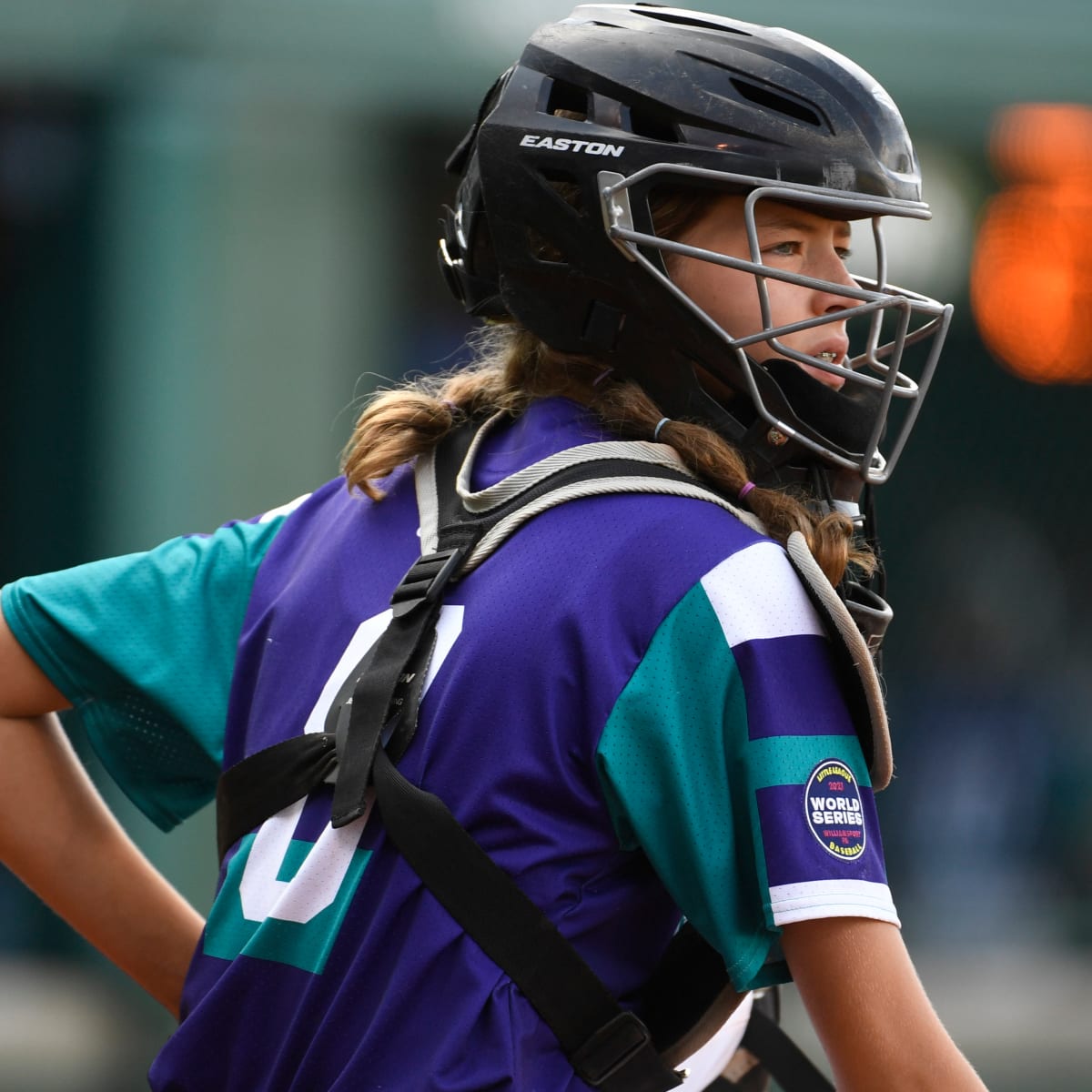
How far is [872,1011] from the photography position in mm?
1555

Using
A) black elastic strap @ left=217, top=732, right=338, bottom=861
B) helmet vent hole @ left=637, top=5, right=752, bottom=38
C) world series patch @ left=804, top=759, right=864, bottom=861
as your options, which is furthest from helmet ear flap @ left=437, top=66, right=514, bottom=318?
world series patch @ left=804, top=759, right=864, bottom=861

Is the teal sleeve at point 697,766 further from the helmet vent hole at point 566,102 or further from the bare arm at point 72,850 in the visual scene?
the bare arm at point 72,850

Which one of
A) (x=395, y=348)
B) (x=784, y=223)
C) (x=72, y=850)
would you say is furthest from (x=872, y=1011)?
(x=395, y=348)

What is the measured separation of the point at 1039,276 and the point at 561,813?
6085 mm

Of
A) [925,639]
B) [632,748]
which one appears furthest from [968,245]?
[632,748]

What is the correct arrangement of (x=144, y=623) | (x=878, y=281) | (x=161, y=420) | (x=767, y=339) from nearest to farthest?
(x=767, y=339)
(x=878, y=281)
(x=144, y=623)
(x=161, y=420)

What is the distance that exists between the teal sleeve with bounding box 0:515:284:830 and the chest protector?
254 mm

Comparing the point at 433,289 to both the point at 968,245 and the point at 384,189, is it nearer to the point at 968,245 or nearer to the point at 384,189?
the point at 384,189

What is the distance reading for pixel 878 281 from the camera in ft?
6.41

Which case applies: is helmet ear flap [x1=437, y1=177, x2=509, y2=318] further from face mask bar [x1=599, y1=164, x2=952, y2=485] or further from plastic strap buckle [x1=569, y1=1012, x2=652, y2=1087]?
plastic strap buckle [x1=569, y1=1012, x2=652, y2=1087]

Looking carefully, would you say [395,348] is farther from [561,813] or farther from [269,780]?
[561,813]

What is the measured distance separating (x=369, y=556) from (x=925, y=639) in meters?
5.43

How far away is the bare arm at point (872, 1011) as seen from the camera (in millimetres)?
1549

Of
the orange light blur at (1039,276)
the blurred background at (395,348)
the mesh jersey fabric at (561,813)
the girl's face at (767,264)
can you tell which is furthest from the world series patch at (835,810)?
the orange light blur at (1039,276)
